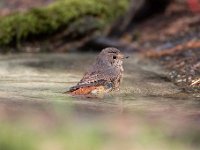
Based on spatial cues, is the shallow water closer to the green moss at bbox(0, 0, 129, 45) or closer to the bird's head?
the bird's head

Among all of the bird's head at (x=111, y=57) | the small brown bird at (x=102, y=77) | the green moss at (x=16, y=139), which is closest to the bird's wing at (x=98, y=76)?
the small brown bird at (x=102, y=77)

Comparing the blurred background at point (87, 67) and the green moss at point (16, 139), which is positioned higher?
the blurred background at point (87, 67)

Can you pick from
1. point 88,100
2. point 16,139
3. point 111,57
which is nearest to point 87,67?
point 111,57

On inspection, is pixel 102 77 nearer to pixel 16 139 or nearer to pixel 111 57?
pixel 111 57

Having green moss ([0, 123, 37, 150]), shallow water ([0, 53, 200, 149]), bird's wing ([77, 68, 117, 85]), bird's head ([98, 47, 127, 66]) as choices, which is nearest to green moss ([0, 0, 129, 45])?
shallow water ([0, 53, 200, 149])

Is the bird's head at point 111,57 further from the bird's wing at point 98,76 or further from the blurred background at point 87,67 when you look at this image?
the blurred background at point 87,67

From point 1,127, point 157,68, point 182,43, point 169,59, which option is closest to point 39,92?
point 1,127
